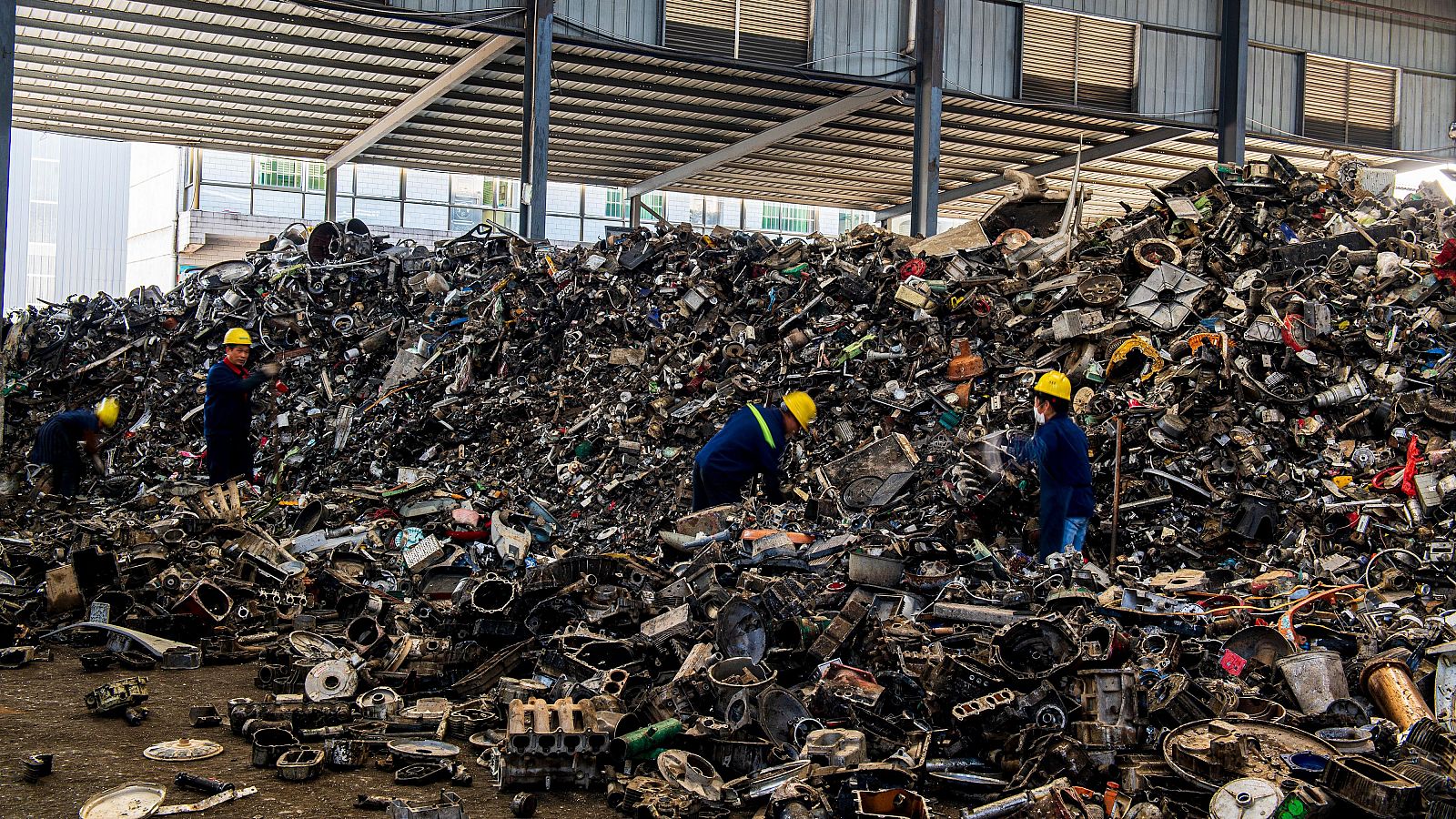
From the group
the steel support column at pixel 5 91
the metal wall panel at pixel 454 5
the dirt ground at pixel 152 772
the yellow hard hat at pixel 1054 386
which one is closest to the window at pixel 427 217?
the metal wall panel at pixel 454 5

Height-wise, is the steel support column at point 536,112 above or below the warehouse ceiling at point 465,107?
below

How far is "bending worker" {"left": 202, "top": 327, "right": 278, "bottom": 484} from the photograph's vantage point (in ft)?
28.3

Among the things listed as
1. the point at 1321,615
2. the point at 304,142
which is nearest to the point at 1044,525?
the point at 1321,615

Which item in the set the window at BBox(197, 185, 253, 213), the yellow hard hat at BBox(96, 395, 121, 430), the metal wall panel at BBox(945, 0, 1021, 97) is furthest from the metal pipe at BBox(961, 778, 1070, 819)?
the window at BBox(197, 185, 253, 213)

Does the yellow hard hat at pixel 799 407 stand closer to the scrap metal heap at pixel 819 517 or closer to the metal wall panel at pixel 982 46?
the scrap metal heap at pixel 819 517

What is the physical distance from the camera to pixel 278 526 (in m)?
8.47

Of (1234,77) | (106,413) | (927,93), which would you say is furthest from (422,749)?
(1234,77)

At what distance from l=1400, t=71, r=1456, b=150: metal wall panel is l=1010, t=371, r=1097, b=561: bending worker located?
55.7ft

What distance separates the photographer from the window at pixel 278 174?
77.2ft

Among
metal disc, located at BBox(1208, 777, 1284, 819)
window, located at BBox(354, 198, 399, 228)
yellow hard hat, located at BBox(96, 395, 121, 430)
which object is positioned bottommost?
metal disc, located at BBox(1208, 777, 1284, 819)

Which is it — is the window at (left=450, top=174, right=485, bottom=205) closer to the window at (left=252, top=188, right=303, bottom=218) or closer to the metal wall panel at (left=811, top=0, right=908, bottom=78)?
the window at (left=252, top=188, right=303, bottom=218)

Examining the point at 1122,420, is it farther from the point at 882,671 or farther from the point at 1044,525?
the point at 882,671

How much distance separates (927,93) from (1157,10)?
4619mm

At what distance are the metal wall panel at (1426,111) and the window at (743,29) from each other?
1159 cm
